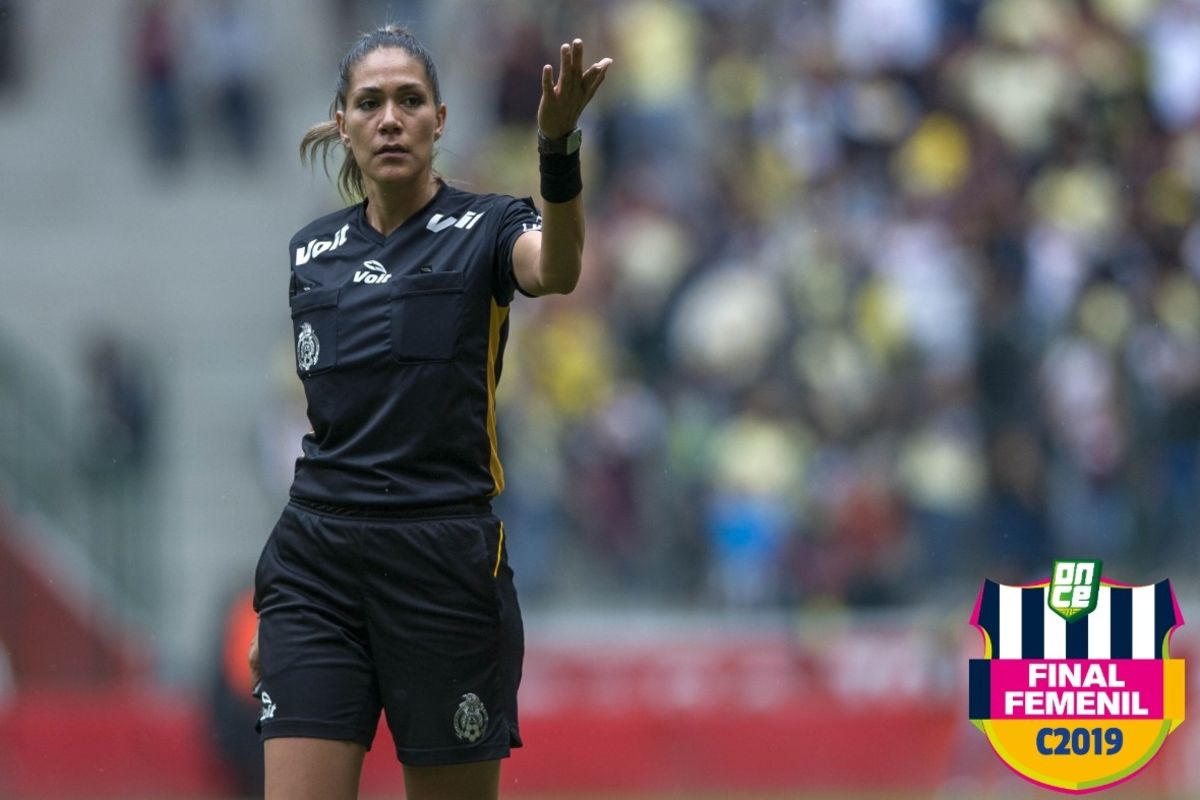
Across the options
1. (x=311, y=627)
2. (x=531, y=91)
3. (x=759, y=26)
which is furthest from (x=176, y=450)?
(x=311, y=627)

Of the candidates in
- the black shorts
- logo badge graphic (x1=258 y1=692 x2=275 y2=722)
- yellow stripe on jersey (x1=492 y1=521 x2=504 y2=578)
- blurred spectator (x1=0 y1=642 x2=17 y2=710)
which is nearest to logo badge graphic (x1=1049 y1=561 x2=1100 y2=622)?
yellow stripe on jersey (x1=492 y1=521 x2=504 y2=578)

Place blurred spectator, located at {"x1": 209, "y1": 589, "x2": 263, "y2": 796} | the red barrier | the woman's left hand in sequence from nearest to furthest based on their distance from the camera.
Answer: the woman's left hand, blurred spectator, located at {"x1": 209, "y1": 589, "x2": 263, "y2": 796}, the red barrier

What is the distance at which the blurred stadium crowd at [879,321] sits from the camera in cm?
1304

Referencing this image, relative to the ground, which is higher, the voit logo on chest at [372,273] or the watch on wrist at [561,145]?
the watch on wrist at [561,145]

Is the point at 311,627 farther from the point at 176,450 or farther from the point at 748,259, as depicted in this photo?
the point at 176,450

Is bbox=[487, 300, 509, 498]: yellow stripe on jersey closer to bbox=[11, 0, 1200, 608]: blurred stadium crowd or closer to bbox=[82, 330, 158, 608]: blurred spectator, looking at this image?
bbox=[11, 0, 1200, 608]: blurred stadium crowd

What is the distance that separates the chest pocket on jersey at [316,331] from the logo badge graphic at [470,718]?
0.87 metres

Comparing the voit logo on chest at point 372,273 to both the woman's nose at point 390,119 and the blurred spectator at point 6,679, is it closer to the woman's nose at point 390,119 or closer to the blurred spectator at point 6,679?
the woman's nose at point 390,119

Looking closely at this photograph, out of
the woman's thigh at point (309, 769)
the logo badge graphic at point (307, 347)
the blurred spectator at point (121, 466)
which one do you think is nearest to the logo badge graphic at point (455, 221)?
the logo badge graphic at point (307, 347)

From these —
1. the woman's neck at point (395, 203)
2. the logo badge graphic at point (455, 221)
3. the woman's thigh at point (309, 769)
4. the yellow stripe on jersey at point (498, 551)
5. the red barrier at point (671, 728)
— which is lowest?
the red barrier at point (671, 728)

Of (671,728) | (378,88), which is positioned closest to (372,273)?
(378,88)

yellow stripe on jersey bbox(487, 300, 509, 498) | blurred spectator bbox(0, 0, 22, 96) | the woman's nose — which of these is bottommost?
yellow stripe on jersey bbox(487, 300, 509, 498)

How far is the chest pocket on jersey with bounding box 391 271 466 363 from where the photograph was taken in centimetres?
532

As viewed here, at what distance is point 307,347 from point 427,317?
34 centimetres
